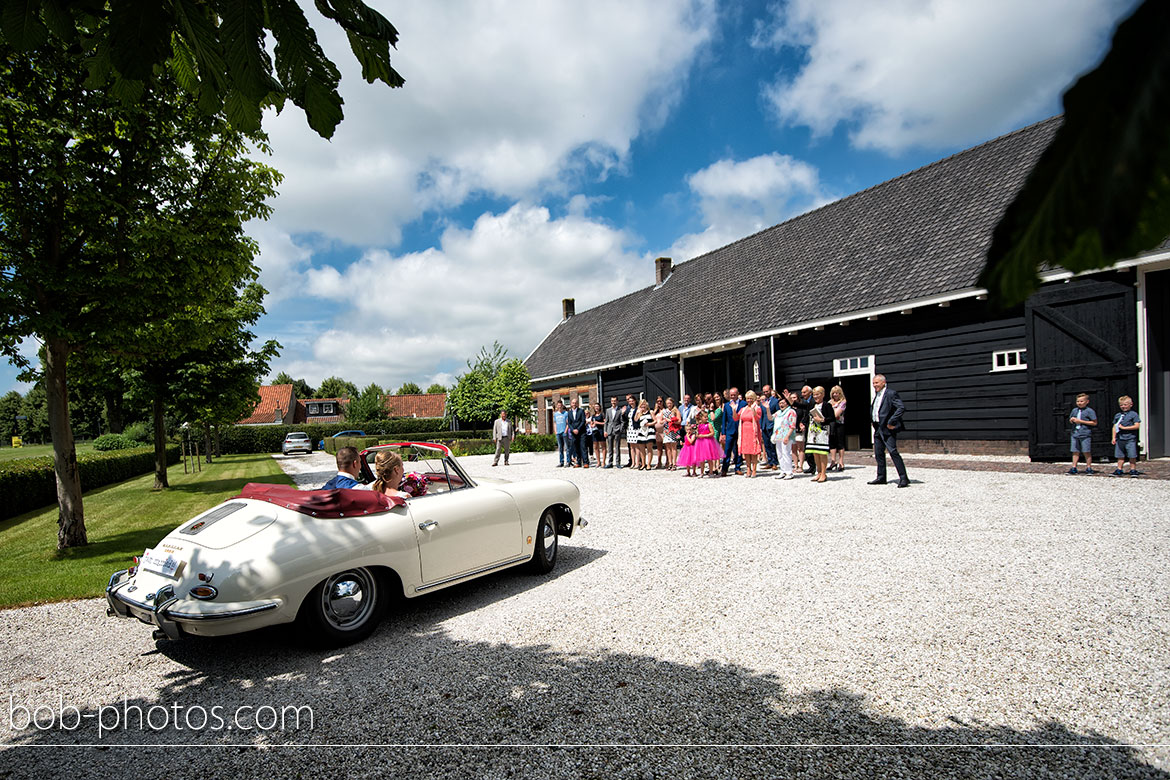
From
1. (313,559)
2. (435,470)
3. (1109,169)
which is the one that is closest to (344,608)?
(313,559)

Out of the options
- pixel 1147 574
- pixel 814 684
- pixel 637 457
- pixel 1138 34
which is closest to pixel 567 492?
pixel 814 684

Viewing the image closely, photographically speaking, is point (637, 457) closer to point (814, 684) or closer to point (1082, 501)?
point (1082, 501)

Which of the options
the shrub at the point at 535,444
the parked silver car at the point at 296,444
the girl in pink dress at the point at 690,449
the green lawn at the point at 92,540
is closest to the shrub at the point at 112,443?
the parked silver car at the point at 296,444

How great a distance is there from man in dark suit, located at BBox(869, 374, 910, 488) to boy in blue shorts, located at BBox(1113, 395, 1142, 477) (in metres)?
3.38

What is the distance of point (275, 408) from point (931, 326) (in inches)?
→ 2605

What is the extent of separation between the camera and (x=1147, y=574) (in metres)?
5.09

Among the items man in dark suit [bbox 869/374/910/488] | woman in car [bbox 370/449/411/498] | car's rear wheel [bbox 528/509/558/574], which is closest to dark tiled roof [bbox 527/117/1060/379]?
man in dark suit [bbox 869/374/910/488]

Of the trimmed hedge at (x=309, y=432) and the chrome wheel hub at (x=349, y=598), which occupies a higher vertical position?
the chrome wheel hub at (x=349, y=598)

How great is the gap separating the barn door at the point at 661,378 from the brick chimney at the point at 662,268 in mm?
7464

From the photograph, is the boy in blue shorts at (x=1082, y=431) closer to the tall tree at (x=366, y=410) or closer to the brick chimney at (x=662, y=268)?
the brick chimney at (x=662, y=268)

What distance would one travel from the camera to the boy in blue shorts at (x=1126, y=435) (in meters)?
9.58

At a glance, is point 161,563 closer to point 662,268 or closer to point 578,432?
point 578,432

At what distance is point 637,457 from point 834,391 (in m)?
6.19

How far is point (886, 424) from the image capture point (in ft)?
32.7
